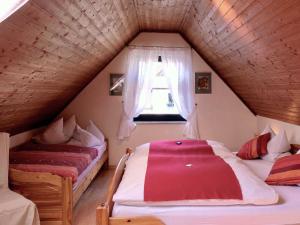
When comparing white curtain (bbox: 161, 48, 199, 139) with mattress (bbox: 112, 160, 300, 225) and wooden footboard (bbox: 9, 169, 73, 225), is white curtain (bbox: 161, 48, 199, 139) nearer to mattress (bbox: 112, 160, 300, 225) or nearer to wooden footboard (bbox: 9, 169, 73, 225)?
wooden footboard (bbox: 9, 169, 73, 225)

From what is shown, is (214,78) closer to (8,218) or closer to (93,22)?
(93,22)

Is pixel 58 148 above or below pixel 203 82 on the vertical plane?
below

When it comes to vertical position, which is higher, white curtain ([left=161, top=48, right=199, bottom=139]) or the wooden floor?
white curtain ([left=161, top=48, right=199, bottom=139])

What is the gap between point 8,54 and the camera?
1.91 meters

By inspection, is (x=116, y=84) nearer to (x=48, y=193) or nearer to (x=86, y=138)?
(x=86, y=138)

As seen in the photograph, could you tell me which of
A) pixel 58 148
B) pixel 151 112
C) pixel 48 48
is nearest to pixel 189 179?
pixel 48 48

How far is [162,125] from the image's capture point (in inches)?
189

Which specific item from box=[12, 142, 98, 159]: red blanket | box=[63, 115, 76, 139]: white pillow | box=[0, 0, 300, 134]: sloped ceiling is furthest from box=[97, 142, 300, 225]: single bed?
box=[63, 115, 76, 139]: white pillow

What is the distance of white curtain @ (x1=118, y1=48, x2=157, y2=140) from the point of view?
4.61m

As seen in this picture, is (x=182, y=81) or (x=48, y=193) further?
(x=182, y=81)

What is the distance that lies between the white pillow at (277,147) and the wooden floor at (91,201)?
2.09 metres

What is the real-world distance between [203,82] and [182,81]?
38cm

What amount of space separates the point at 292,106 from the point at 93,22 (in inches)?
91.9

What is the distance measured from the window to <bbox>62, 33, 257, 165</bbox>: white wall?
142 millimetres
